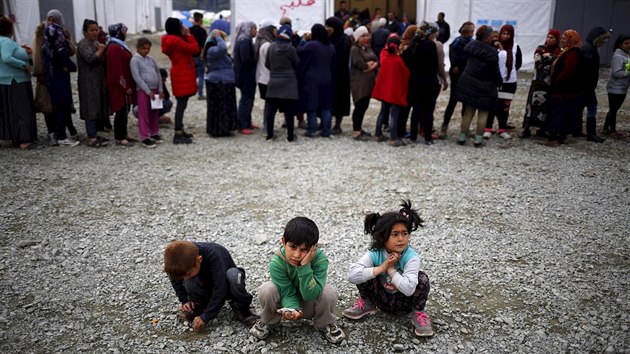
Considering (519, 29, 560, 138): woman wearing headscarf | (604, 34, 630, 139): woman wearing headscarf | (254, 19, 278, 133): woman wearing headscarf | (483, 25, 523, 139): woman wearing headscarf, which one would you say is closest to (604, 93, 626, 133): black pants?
(604, 34, 630, 139): woman wearing headscarf

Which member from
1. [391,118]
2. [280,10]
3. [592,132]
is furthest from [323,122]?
[280,10]

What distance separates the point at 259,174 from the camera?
616 centimetres

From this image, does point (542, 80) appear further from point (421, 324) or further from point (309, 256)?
point (309, 256)

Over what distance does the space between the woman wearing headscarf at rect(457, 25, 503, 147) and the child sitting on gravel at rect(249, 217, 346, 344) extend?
16.1 ft

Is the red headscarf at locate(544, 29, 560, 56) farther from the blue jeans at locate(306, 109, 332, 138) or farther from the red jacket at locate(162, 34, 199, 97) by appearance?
the red jacket at locate(162, 34, 199, 97)

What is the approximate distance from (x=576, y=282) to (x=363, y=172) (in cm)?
308

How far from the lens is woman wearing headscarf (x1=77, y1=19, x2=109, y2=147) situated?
6574 mm

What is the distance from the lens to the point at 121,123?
7223mm

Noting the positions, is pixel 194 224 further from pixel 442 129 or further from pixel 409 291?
pixel 442 129

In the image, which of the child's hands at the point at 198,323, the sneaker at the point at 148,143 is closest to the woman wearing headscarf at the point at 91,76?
the sneaker at the point at 148,143

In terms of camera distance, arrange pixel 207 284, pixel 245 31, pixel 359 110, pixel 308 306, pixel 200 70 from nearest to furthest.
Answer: pixel 308 306 → pixel 207 284 → pixel 245 31 → pixel 359 110 → pixel 200 70

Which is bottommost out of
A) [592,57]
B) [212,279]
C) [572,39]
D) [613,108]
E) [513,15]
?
[212,279]

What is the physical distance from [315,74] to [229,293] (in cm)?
503

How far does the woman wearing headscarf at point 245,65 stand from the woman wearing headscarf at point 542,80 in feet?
14.6
